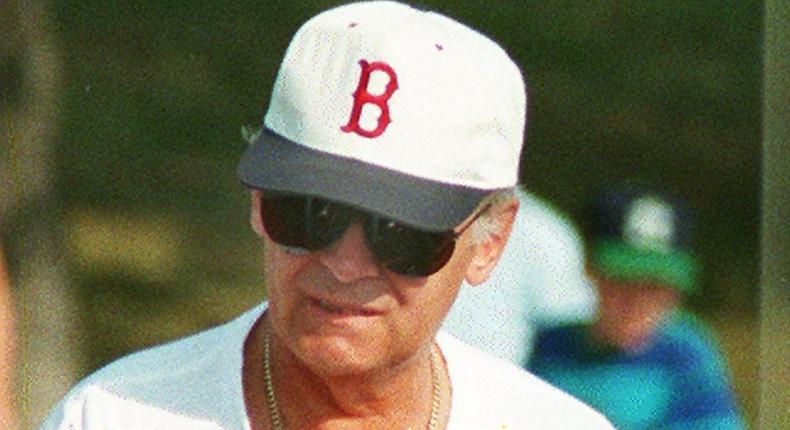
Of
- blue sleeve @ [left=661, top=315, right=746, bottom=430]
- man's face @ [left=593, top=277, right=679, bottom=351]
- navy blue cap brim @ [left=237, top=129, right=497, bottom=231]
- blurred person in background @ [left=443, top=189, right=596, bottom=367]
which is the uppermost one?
navy blue cap brim @ [left=237, top=129, right=497, bottom=231]

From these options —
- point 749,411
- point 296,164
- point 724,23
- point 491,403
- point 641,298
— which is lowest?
point 749,411

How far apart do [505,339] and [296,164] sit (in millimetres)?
1762

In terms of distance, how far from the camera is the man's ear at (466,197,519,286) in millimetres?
2926

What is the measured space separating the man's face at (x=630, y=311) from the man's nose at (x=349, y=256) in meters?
1.96

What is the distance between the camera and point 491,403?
2936 millimetres

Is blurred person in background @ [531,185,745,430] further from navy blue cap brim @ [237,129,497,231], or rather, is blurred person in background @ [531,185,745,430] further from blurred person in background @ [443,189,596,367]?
navy blue cap brim @ [237,129,497,231]

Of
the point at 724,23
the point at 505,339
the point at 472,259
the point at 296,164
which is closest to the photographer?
the point at 296,164

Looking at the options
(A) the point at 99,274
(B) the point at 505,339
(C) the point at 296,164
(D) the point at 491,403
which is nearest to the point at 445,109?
(C) the point at 296,164

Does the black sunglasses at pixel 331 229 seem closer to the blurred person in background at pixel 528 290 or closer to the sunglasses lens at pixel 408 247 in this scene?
the sunglasses lens at pixel 408 247

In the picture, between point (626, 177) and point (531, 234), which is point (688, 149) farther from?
point (531, 234)

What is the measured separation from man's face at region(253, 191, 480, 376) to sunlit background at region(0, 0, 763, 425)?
1958 millimetres

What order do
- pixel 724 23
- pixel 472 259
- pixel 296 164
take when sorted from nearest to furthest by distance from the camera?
pixel 296 164 → pixel 472 259 → pixel 724 23

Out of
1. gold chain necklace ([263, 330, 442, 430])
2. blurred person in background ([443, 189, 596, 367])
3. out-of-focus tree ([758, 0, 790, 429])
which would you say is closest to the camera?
gold chain necklace ([263, 330, 442, 430])

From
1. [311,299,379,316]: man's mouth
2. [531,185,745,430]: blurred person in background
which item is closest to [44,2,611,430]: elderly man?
[311,299,379,316]: man's mouth
